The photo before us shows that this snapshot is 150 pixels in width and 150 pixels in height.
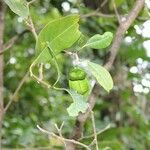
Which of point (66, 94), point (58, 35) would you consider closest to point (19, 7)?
point (58, 35)

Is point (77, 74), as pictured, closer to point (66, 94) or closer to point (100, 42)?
point (100, 42)

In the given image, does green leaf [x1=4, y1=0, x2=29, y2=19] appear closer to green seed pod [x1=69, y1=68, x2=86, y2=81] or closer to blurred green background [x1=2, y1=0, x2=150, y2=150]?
green seed pod [x1=69, y1=68, x2=86, y2=81]

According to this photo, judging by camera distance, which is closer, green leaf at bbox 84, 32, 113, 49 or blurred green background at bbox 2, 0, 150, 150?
green leaf at bbox 84, 32, 113, 49

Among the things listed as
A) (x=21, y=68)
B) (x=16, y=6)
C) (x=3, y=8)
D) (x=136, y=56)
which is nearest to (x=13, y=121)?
(x=21, y=68)

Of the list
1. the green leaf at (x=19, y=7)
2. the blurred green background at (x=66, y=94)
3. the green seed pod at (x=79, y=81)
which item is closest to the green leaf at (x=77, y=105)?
the green seed pod at (x=79, y=81)

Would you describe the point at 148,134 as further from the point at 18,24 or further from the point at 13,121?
the point at 18,24

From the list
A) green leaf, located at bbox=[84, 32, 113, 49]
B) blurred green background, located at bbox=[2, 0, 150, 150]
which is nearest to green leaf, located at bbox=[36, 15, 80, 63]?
green leaf, located at bbox=[84, 32, 113, 49]
